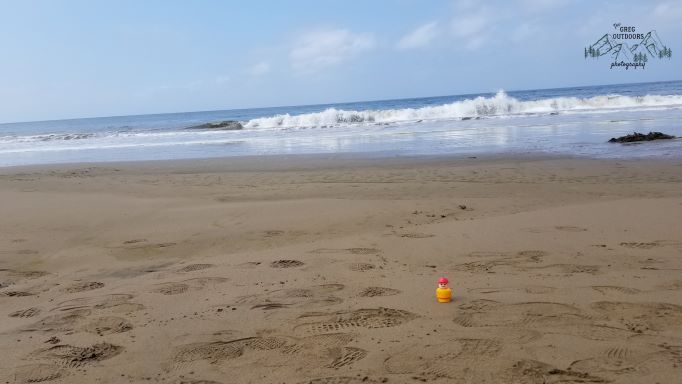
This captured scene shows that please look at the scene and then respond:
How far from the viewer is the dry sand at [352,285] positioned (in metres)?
2.74

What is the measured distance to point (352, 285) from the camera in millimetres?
3941

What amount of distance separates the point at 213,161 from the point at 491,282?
10989 mm

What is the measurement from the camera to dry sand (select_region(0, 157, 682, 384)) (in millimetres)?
2744

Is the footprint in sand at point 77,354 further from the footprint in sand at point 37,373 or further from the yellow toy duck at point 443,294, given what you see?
the yellow toy duck at point 443,294

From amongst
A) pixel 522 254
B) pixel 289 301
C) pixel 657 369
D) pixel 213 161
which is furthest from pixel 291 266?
pixel 213 161

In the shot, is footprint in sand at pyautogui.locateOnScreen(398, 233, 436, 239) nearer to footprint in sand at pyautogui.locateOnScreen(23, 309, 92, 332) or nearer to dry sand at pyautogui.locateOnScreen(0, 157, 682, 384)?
dry sand at pyautogui.locateOnScreen(0, 157, 682, 384)

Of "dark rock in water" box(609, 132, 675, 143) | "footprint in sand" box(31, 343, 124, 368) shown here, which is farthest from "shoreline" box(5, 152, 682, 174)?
"footprint in sand" box(31, 343, 124, 368)

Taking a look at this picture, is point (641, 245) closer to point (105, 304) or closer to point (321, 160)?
point (105, 304)

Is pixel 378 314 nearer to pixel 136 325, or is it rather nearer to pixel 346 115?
pixel 136 325

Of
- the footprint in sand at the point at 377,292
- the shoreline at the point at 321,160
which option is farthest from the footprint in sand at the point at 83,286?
the shoreline at the point at 321,160

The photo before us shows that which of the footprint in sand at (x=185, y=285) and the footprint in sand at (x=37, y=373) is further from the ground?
the footprint in sand at (x=185, y=285)

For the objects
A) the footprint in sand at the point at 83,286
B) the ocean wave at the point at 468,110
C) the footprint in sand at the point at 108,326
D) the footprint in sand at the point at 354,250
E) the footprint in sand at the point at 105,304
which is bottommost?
the footprint in sand at the point at 108,326

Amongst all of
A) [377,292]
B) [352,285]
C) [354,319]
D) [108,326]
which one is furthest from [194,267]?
[354,319]

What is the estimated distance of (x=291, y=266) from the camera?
14.8ft
